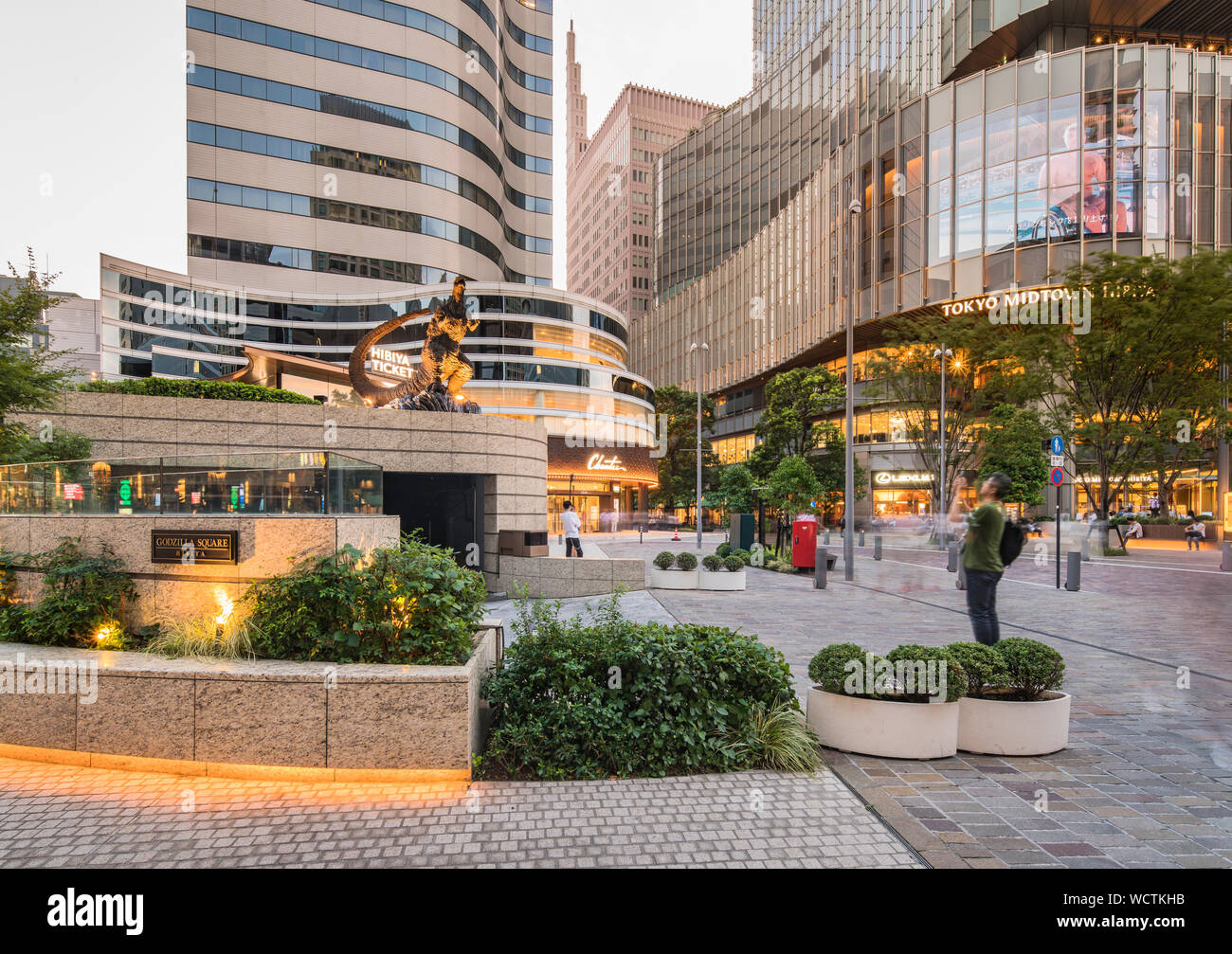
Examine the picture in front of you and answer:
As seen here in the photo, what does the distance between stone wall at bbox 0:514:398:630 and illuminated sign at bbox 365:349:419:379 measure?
511 inches

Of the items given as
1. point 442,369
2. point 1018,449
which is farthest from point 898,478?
point 442,369

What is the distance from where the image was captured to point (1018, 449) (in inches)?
1398

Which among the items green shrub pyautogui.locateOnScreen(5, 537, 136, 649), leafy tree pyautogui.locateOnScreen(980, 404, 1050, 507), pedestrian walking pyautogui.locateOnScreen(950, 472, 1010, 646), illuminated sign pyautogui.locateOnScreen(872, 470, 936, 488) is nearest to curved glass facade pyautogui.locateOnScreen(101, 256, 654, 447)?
illuminated sign pyautogui.locateOnScreen(872, 470, 936, 488)

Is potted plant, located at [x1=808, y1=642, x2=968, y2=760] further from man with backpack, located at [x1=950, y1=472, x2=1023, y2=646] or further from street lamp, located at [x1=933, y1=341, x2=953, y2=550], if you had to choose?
street lamp, located at [x1=933, y1=341, x2=953, y2=550]

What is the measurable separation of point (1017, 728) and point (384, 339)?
46.7m

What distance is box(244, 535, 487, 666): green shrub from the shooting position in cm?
511

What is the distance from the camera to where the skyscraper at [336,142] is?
144 feet

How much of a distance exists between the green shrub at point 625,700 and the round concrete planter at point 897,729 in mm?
534

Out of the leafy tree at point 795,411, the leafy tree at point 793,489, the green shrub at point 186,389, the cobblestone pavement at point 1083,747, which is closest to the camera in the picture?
the cobblestone pavement at point 1083,747

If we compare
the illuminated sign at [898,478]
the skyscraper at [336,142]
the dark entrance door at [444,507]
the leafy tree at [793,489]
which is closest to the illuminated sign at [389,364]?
the dark entrance door at [444,507]

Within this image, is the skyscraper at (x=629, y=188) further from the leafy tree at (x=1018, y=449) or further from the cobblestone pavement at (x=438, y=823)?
the cobblestone pavement at (x=438, y=823)
